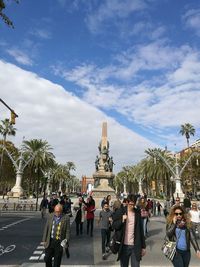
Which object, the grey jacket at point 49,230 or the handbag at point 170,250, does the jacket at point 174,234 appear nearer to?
the handbag at point 170,250

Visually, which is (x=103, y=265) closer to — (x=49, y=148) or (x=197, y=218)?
(x=197, y=218)

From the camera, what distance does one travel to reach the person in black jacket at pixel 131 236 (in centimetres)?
537

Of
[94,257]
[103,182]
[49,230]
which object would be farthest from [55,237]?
[103,182]

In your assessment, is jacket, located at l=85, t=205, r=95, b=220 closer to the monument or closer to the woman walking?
the woman walking

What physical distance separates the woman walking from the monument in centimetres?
3461

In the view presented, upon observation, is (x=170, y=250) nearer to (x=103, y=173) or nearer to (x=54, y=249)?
(x=54, y=249)

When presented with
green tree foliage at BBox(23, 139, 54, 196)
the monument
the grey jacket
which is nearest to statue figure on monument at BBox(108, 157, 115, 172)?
the monument

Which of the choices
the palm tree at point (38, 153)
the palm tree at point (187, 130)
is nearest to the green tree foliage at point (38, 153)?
the palm tree at point (38, 153)

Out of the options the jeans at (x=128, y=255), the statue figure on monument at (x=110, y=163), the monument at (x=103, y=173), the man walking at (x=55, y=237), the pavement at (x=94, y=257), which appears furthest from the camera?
the statue figure on monument at (x=110, y=163)

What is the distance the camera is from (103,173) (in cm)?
4306

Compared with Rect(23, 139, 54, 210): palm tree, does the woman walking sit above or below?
below

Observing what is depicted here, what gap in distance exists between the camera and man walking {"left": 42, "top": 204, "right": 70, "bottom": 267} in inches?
226

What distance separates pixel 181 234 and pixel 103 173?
3816 centimetres

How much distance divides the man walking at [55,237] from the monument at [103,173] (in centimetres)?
3384
